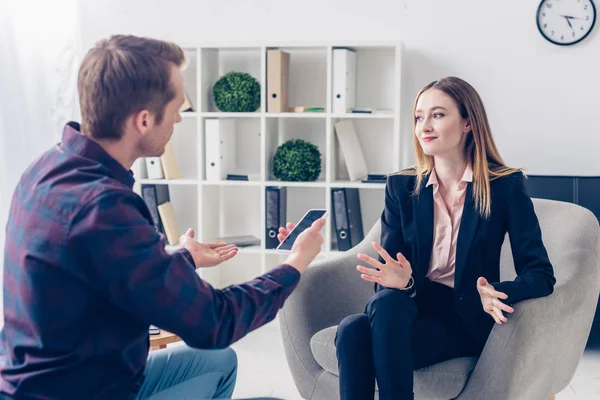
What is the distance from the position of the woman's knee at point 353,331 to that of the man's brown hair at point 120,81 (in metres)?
0.93

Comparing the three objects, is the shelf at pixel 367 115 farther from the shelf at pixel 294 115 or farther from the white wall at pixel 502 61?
the white wall at pixel 502 61

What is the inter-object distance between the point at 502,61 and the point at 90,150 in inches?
107

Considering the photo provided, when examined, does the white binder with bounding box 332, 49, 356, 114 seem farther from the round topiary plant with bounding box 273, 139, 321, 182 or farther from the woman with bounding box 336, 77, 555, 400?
the woman with bounding box 336, 77, 555, 400

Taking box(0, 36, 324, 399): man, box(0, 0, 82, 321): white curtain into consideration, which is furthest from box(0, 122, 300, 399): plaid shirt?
box(0, 0, 82, 321): white curtain

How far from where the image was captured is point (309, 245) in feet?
5.37

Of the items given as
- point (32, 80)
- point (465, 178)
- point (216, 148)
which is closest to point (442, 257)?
point (465, 178)

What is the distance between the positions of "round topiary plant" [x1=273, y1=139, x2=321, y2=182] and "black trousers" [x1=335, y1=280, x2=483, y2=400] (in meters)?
1.56

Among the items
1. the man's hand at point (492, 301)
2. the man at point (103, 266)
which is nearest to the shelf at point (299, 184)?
the man's hand at point (492, 301)

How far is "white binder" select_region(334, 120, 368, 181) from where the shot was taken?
12.1ft

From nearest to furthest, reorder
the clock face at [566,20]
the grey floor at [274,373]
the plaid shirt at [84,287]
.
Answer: the plaid shirt at [84,287]
the grey floor at [274,373]
the clock face at [566,20]

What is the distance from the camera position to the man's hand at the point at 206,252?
186 centimetres

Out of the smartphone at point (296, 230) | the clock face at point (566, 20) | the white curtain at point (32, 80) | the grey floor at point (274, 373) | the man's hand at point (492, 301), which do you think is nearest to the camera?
the smartphone at point (296, 230)

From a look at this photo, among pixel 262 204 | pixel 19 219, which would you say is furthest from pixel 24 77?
pixel 19 219

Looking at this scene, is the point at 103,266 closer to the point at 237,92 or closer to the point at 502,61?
the point at 237,92
